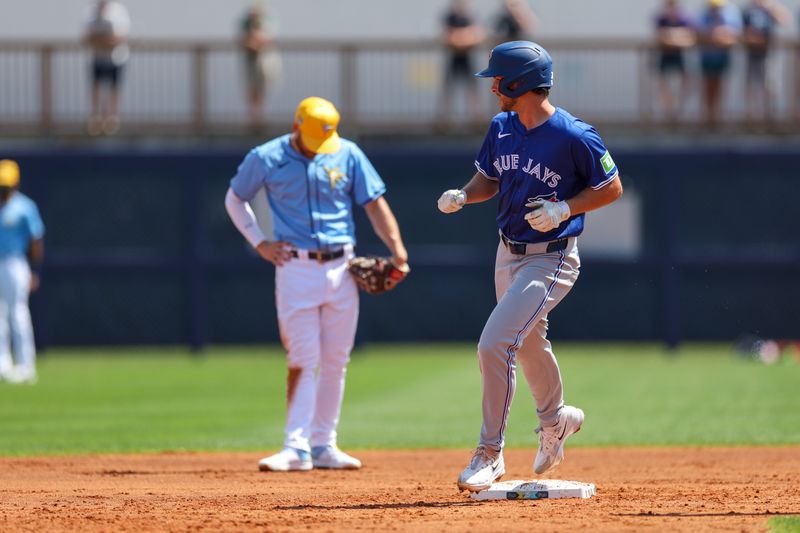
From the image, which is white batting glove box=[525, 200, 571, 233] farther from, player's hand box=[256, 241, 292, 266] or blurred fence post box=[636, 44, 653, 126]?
blurred fence post box=[636, 44, 653, 126]

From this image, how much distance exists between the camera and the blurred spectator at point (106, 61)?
71.0ft

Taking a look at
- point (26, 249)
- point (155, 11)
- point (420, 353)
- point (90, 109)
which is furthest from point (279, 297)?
point (155, 11)

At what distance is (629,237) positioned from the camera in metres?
21.8

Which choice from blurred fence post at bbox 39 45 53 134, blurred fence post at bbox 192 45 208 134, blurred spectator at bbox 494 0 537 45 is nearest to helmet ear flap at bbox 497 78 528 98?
blurred spectator at bbox 494 0 537 45

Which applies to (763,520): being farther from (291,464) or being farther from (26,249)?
(26,249)

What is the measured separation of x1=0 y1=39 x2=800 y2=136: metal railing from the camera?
21.8m

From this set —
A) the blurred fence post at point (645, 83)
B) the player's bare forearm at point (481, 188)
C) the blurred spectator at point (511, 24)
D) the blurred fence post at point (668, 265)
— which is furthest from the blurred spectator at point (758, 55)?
the player's bare forearm at point (481, 188)

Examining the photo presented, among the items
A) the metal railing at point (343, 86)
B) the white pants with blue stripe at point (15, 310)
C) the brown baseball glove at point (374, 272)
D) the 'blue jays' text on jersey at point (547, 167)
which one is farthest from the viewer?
the metal railing at point (343, 86)

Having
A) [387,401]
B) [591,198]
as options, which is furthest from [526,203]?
[387,401]

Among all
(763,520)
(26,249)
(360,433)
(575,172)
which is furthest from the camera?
(26,249)

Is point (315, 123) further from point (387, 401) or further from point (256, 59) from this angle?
point (256, 59)

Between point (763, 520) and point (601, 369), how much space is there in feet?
38.5

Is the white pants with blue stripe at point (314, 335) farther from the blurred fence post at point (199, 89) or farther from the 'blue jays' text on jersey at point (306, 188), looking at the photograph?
the blurred fence post at point (199, 89)

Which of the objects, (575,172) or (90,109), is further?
(90,109)
